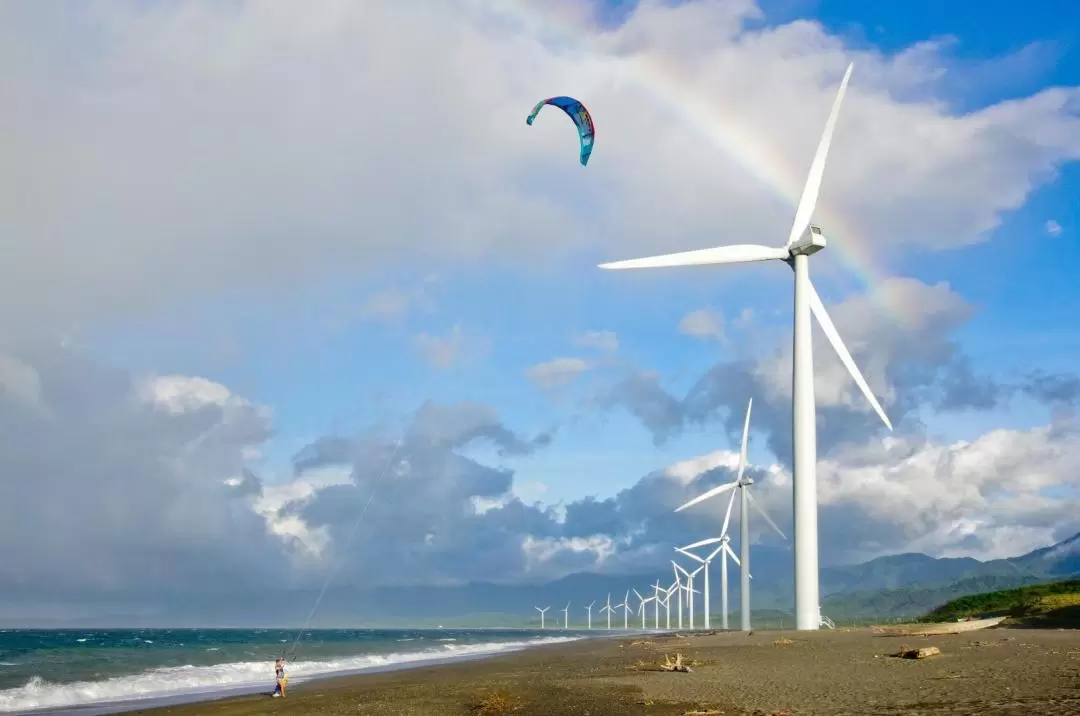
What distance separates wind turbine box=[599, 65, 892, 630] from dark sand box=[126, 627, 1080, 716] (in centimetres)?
267

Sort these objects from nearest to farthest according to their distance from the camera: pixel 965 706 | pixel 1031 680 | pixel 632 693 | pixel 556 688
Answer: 1. pixel 965 706
2. pixel 1031 680
3. pixel 632 693
4. pixel 556 688

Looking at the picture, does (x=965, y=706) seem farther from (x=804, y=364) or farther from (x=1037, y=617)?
(x=1037, y=617)

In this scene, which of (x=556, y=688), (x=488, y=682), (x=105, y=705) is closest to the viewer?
(x=556, y=688)

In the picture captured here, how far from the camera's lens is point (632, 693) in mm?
23016

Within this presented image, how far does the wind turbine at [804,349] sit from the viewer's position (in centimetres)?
3788

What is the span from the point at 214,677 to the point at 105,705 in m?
14.5

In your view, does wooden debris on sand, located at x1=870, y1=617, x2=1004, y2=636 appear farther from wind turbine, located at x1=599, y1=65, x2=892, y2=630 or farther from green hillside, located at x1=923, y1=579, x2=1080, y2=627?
green hillside, located at x1=923, y1=579, x2=1080, y2=627

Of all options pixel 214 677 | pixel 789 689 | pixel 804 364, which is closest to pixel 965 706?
pixel 789 689

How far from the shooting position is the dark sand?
17297mm

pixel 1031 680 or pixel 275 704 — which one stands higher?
pixel 1031 680

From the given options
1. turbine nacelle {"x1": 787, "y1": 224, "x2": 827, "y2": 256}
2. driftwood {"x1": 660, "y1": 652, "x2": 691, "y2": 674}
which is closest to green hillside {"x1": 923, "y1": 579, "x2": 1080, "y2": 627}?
turbine nacelle {"x1": 787, "y1": 224, "x2": 827, "y2": 256}

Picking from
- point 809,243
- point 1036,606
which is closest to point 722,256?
point 809,243

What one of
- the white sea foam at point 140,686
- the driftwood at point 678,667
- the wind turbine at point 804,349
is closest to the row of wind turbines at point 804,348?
the wind turbine at point 804,349

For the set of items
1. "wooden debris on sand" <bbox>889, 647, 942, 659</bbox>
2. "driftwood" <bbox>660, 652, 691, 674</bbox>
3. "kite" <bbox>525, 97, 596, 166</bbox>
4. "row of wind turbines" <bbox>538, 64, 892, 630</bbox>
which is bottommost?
"driftwood" <bbox>660, 652, 691, 674</bbox>
